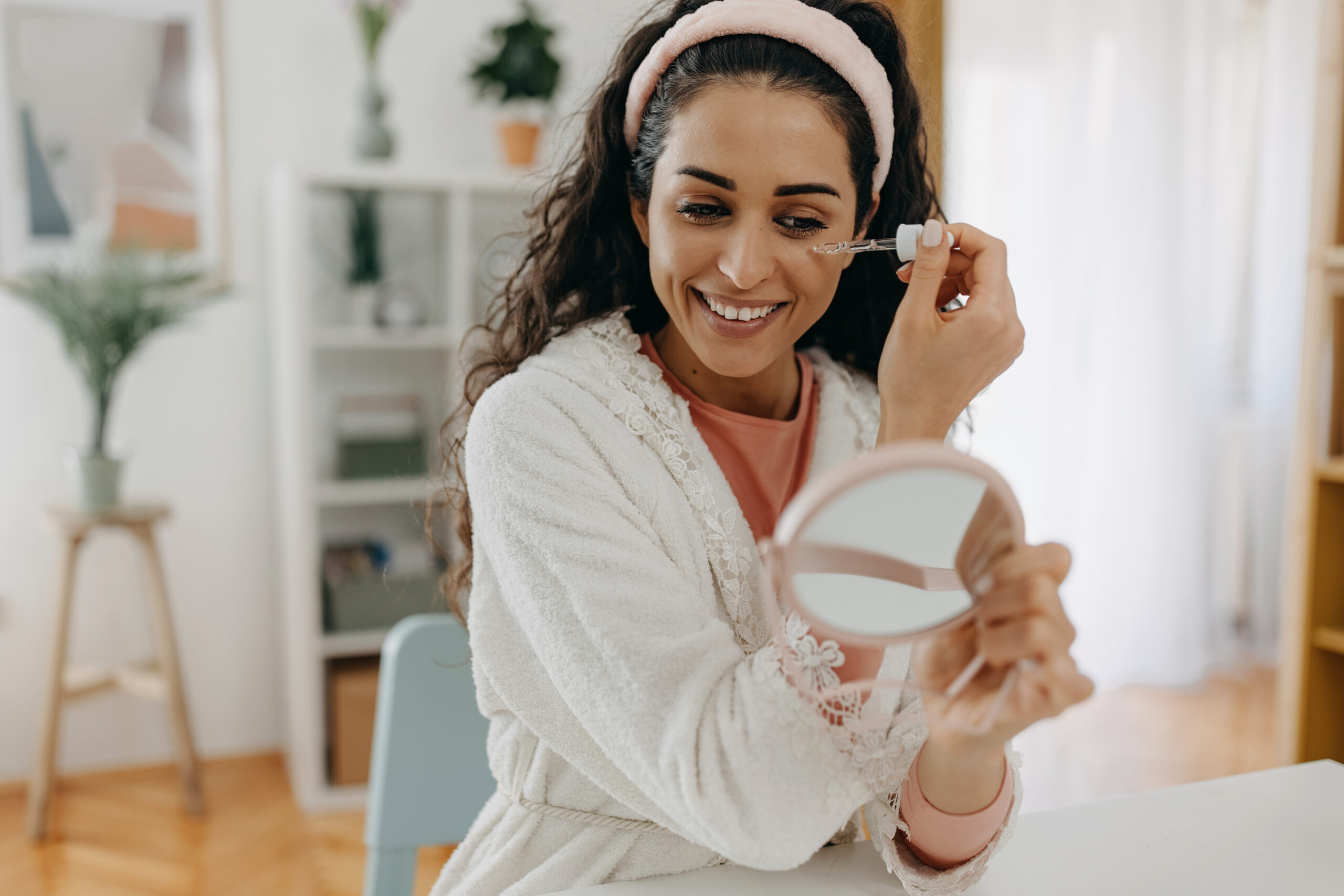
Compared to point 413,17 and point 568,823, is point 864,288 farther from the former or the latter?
point 413,17

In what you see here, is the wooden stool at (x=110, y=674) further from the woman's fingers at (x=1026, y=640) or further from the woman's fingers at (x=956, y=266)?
the woman's fingers at (x=1026, y=640)

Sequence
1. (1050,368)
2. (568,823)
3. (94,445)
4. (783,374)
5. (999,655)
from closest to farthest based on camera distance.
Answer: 1. (999,655)
2. (568,823)
3. (783,374)
4. (94,445)
5. (1050,368)

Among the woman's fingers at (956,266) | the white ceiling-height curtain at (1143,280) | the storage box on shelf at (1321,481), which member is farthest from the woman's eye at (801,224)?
the white ceiling-height curtain at (1143,280)

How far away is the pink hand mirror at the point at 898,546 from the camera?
551 millimetres

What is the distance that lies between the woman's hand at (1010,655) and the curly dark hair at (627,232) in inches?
19.5

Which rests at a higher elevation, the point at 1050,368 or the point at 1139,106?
the point at 1139,106

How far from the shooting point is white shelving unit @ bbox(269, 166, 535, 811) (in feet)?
8.26

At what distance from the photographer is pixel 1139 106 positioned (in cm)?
321

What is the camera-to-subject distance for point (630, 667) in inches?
30.2

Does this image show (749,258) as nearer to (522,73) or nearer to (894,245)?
(894,245)

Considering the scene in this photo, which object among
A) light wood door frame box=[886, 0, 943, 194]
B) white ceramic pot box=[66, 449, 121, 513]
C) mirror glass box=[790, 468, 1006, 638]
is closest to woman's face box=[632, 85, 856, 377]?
light wood door frame box=[886, 0, 943, 194]

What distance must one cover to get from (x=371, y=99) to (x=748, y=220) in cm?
206

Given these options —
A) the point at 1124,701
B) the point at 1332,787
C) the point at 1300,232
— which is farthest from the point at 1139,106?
the point at 1332,787

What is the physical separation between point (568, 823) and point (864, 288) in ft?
2.21
